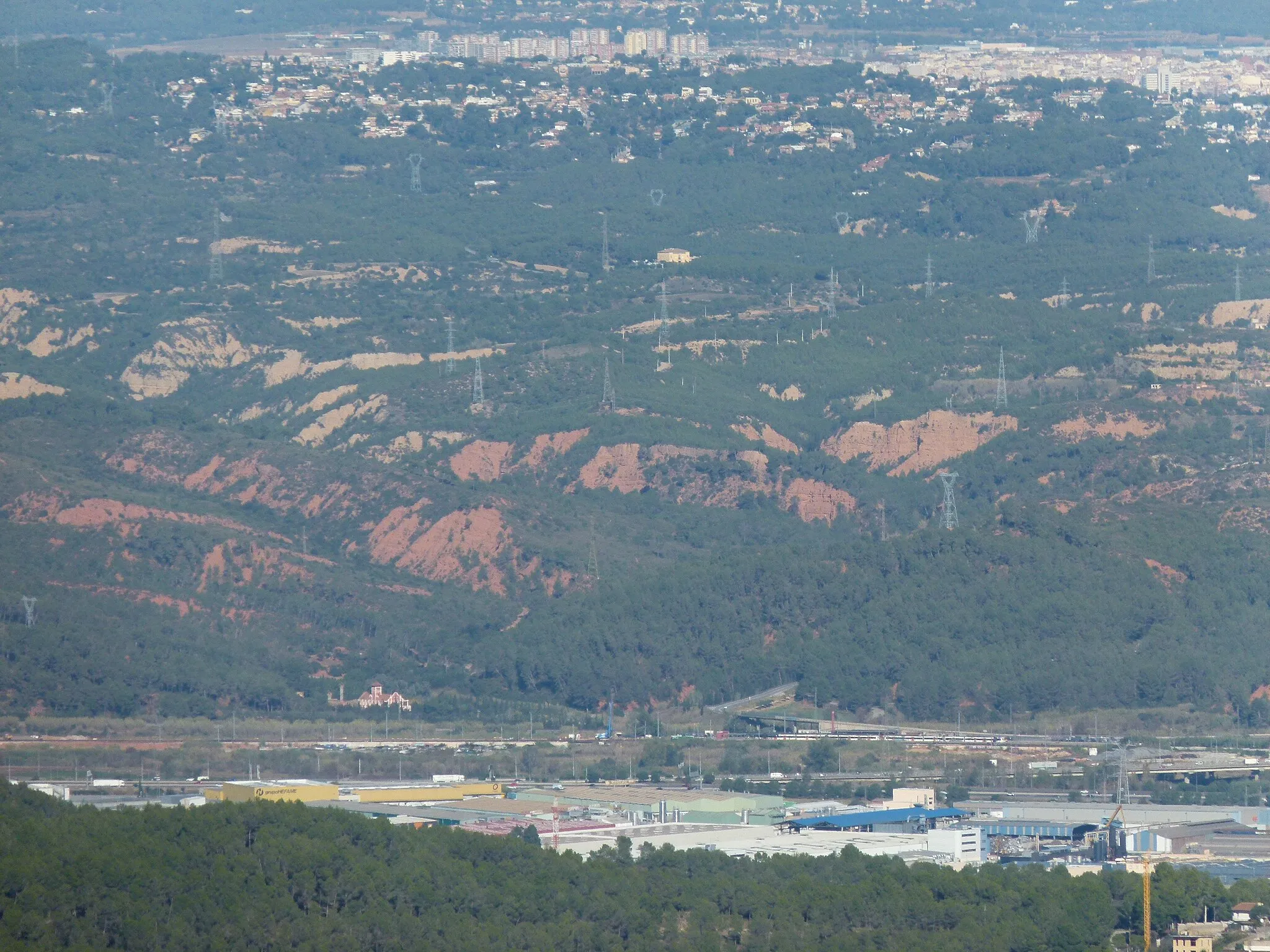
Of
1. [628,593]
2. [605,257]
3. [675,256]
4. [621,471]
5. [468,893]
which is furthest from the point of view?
[605,257]

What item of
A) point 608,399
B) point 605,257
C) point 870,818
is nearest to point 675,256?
point 605,257

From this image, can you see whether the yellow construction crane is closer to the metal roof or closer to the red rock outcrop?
the metal roof

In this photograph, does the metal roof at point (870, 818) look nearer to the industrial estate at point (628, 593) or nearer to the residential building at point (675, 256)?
the industrial estate at point (628, 593)

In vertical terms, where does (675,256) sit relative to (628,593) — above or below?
below

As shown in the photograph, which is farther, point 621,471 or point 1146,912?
point 621,471

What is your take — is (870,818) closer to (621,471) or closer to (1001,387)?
(621,471)

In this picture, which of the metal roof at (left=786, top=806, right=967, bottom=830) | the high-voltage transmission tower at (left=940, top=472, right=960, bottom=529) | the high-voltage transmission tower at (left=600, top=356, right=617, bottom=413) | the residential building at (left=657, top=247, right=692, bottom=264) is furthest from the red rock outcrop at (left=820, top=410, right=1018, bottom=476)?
the metal roof at (left=786, top=806, right=967, bottom=830)

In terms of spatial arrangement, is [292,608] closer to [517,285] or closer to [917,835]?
[917,835]
